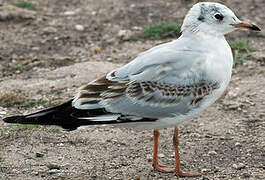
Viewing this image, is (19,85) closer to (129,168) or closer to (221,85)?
(129,168)

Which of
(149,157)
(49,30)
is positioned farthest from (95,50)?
(149,157)

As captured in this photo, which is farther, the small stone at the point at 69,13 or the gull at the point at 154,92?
the small stone at the point at 69,13

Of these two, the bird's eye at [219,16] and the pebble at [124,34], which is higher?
the bird's eye at [219,16]

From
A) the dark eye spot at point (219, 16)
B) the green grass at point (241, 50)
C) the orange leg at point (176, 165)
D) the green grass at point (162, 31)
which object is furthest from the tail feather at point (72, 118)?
the green grass at point (162, 31)

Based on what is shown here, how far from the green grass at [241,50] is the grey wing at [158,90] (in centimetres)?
300

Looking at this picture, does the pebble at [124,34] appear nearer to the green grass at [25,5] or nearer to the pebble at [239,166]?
the green grass at [25,5]

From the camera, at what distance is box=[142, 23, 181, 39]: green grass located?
9.02 meters

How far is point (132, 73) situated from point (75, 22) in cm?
497

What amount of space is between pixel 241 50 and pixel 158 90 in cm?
353

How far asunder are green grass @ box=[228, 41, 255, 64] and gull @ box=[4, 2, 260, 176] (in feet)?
9.25

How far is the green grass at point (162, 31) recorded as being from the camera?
902 cm

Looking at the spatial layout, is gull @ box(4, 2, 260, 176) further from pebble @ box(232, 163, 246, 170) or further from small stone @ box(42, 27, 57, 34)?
small stone @ box(42, 27, 57, 34)

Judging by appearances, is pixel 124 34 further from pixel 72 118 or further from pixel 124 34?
pixel 72 118

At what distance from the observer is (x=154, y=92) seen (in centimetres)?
511
